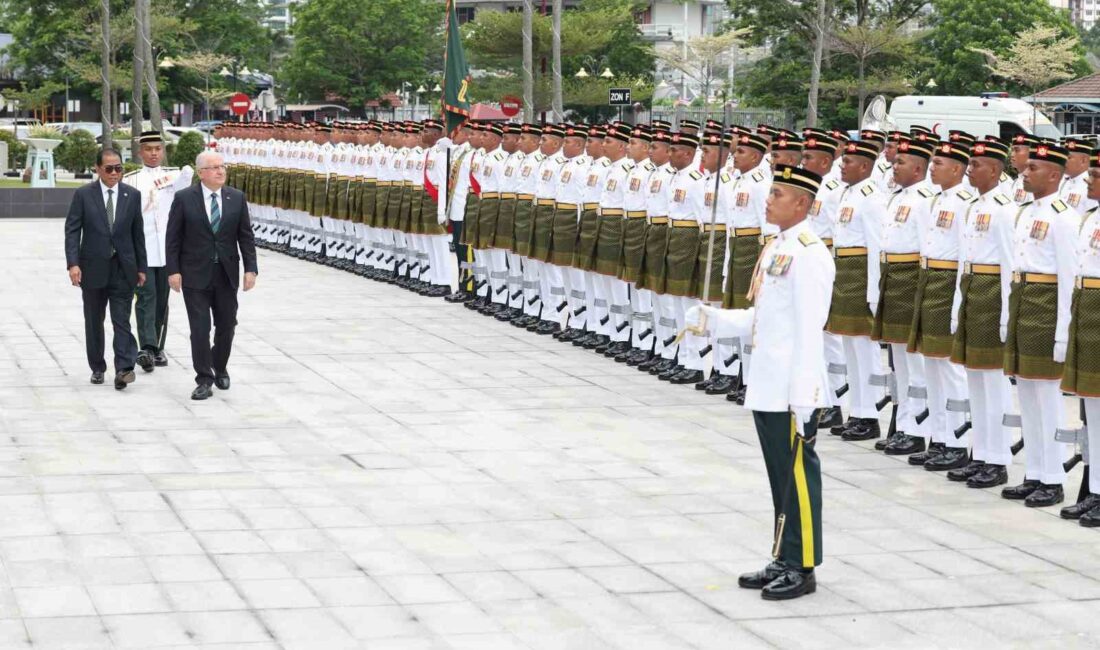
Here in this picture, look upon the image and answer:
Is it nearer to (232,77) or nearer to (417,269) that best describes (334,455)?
(417,269)

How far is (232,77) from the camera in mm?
94062

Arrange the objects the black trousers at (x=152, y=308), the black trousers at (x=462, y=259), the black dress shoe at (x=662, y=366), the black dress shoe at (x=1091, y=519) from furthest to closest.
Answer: the black trousers at (x=462, y=259)
the black dress shoe at (x=662, y=366)
the black trousers at (x=152, y=308)
the black dress shoe at (x=1091, y=519)

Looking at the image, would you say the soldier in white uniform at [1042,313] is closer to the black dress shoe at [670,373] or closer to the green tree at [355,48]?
the black dress shoe at [670,373]

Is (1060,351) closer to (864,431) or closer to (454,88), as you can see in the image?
(864,431)

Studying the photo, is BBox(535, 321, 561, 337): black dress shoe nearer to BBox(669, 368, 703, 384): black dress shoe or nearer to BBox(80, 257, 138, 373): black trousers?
BBox(669, 368, 703, 384): black dress shoe

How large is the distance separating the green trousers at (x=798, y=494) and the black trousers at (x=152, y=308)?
7244 mm

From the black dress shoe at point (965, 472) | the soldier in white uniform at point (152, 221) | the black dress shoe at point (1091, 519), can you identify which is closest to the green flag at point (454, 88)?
the soldier in white uniform at point (152, 221)

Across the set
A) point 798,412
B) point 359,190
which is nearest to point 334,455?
point 798,412

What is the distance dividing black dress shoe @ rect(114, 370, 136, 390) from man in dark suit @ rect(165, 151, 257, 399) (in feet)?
1.73

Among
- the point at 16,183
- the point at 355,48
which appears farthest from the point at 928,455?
the point at 355,48

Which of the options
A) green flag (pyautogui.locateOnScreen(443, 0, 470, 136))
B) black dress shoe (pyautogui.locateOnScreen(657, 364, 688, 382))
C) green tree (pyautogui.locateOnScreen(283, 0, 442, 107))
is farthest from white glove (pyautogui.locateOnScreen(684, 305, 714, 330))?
green tree (pyautogui.locateOnScreen(283, 0, 442, 107))

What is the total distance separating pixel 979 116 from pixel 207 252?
2467cm

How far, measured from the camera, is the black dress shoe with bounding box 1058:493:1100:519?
Result: 8836mm

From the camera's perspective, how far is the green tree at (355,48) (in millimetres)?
76312
